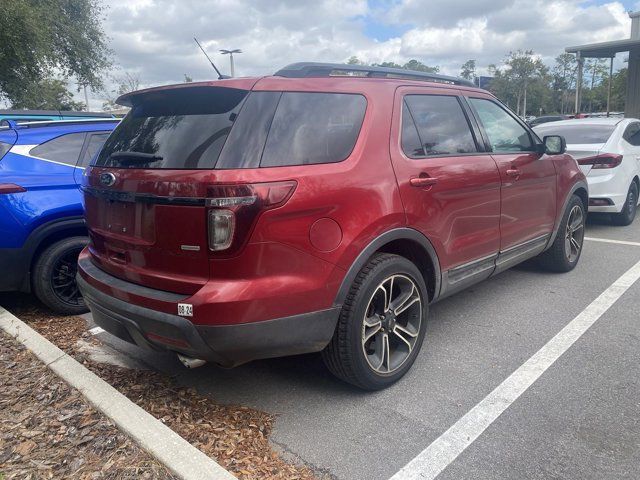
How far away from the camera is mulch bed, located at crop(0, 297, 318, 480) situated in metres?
2.46

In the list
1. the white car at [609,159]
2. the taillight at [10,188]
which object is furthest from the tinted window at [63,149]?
the white car at [609,159]

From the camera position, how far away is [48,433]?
2.69m

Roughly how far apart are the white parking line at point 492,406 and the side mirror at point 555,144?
4.60 feet

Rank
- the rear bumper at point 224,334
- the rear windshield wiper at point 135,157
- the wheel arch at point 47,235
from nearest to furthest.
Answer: the rear bumper at point 224,334, the rear windshield wiper at point 135,157, the wheel arch at point 47,235

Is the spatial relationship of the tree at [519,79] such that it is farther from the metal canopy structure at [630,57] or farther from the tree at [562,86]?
the metal canopy structure at [630,57]

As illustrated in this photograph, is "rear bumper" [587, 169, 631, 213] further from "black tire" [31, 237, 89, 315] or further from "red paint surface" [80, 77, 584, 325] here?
"black tire" [31, 237, 89, 315]

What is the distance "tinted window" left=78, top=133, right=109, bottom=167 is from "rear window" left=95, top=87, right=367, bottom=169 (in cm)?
177

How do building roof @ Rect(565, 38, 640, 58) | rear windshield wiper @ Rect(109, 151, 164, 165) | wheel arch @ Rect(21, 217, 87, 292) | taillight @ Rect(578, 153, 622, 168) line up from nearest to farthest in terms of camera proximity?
1. rear windshield wiper @ Rect(109, 151, 164, 165)
2. wheel arch @ Rect(21, 217, 87, 292)
3. taillight @ Rect(578, 153, 622, 168)
4. building roof @ Rect(565, 38, 640, 58)

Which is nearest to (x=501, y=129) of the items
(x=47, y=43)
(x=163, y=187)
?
(x=163, y=187)

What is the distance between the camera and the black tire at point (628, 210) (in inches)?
298

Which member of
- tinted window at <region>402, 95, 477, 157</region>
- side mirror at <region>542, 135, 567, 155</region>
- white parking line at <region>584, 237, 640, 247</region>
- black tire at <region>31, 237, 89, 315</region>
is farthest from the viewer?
white parking line at <region>584, 237, 640, 247</region>

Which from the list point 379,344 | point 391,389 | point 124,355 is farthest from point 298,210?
point 124,355

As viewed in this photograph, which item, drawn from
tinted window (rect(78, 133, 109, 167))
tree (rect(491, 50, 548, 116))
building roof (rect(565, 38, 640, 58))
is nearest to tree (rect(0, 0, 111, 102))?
tinted window (rect(78, 133, 109, 167))

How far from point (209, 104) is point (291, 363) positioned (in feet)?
5.90
